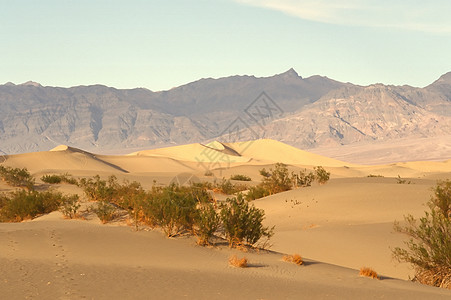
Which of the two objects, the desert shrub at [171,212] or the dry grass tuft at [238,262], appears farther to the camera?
the desert shrub at [171,212]

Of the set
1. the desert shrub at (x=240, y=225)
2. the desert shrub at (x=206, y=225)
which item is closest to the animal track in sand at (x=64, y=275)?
→ the desert shrub at (x=206, y=225)

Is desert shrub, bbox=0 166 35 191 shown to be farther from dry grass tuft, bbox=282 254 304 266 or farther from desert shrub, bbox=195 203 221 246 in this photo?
dry grass tuft, bbox=282 254 304 266

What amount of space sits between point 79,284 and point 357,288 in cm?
425

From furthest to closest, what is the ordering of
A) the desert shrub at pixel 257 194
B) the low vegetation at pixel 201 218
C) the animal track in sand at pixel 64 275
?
the desert shrub at pixel 257 194 → the low vegetation at pixel 201 218 → the animal track in sand at pixel 64 275

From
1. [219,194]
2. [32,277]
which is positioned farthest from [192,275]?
[219,194]

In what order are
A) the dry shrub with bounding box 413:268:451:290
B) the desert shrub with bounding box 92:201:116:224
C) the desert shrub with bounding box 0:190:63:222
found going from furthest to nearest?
the desert shrub with bounding box 0:190:63:222
the desert shrub with bounding box 92:201:116:224
the dry shrub with bounding box 413:268:451:290

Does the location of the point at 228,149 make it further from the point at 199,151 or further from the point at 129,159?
the point at 129,159

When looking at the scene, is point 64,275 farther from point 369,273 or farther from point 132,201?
point 132,201

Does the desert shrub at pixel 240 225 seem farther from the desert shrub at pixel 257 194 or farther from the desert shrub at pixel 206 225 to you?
the desert shrub at pixel 257 194

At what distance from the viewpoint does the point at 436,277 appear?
980cm

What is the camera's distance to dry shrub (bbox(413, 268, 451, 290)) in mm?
9625

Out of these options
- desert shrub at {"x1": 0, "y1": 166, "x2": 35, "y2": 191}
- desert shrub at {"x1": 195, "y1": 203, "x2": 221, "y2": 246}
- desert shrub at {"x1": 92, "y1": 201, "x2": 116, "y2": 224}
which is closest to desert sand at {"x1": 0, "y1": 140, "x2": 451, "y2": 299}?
desert shrub at {"x1": 195, "y1": 203, "x2": 221, "y2": 246}

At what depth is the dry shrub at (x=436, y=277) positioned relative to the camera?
31.6ft

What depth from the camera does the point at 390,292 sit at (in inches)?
332
